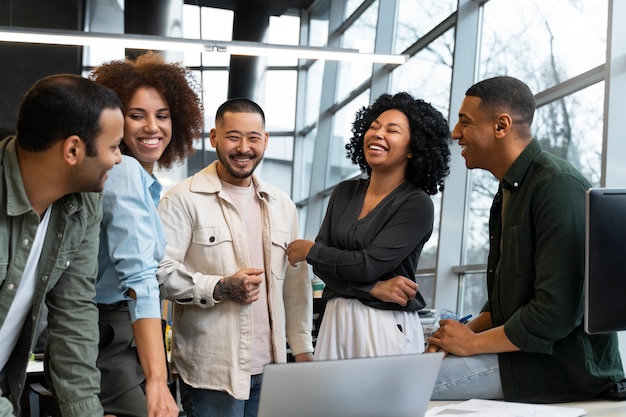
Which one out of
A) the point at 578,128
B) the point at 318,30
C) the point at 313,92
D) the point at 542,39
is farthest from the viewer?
the point at 318,30

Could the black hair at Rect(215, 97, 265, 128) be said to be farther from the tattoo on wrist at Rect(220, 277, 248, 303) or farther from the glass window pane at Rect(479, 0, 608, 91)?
the glass window pane at Rect(479, 0, 608, 91)

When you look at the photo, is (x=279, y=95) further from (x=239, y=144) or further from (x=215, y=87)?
(x=239, y=144)

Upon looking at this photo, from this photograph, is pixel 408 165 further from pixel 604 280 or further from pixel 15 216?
pixel 15 216

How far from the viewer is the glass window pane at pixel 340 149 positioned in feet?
32.9

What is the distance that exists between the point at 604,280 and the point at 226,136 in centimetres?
144

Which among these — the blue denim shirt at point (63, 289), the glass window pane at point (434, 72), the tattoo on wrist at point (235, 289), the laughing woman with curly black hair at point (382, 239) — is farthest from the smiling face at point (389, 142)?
the glass window pane at point (434, 72)

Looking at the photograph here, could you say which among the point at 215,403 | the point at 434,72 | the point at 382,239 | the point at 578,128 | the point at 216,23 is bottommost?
the point at 215,403

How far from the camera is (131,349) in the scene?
210 centimetres

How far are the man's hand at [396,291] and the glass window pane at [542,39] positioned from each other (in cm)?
293

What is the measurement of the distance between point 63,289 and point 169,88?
0.96m

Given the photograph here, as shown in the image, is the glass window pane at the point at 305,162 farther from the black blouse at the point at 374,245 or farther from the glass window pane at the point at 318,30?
the black blouse at the point at 374,245

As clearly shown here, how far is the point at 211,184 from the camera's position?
2762mm

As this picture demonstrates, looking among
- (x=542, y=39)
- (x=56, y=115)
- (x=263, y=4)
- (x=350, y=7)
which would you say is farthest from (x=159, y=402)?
(x=263, y=4)

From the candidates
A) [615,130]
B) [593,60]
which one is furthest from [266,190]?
[593,60]
